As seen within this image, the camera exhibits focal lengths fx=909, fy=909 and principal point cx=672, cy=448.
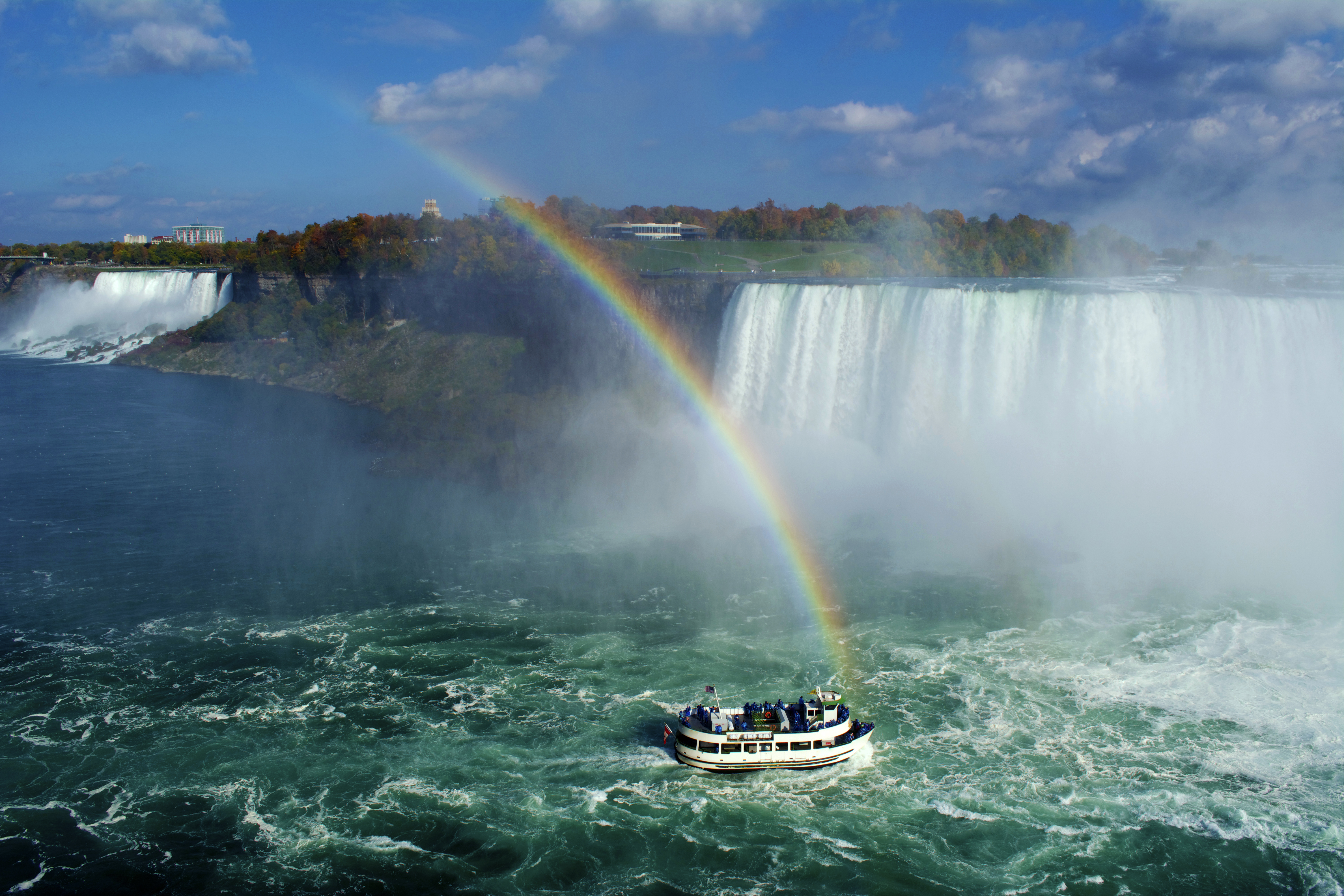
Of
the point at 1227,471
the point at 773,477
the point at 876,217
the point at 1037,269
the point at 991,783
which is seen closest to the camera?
the point at 991,783

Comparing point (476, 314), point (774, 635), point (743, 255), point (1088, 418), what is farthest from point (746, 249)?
point (774, 635)

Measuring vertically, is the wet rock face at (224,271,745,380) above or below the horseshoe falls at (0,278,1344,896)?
above

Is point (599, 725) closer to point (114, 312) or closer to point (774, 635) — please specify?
point (774, 635)

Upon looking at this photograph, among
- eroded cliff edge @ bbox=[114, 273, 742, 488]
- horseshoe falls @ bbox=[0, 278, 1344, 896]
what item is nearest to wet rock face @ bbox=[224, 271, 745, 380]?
eroded cliff edge @ bbox=[114, 273, 742, 488]

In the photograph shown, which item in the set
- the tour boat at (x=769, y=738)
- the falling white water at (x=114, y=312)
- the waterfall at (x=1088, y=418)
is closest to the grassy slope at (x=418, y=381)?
the falling white water at (x=114, y=312)

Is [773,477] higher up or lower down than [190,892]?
higher up

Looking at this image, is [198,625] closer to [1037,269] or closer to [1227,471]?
[1227,471]

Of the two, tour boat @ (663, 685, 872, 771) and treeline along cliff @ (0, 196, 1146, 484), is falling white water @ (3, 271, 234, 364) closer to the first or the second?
treeline along cliff @ (0, 196, 1146, 484)

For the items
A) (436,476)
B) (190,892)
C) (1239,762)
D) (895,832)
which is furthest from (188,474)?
(1239,762)
